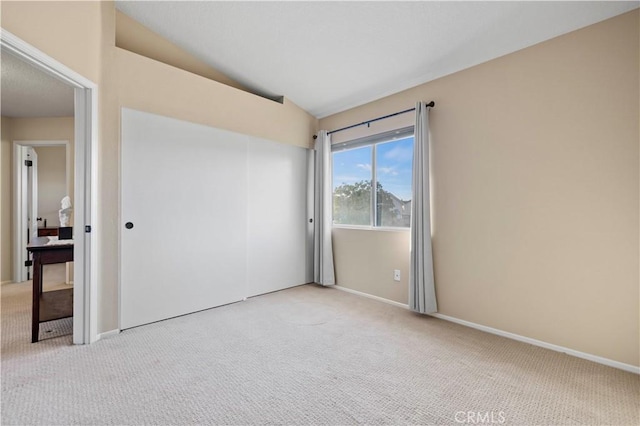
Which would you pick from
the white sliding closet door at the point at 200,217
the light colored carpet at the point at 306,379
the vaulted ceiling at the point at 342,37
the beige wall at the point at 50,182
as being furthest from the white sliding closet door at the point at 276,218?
the beige wall at the point at 50,182

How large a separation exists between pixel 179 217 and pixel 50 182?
15.6 ft

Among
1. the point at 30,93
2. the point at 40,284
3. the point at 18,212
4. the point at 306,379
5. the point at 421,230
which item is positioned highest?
the point at 30,93

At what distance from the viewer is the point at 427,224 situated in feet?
9.43

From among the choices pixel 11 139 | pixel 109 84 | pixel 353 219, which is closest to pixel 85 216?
pixel 109 84

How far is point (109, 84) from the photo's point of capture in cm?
245

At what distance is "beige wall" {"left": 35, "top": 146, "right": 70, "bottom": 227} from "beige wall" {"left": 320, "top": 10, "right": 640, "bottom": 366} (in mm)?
6763

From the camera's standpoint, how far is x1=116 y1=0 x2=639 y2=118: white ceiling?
2.13 m

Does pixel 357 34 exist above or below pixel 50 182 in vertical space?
above

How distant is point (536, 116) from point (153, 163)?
11.0 feet

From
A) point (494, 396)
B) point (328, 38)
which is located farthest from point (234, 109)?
point (494, 396)

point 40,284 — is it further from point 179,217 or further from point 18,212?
point 18,212

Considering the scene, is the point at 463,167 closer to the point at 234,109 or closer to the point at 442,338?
the point at 442,338

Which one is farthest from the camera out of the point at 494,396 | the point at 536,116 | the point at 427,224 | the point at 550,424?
the point at 427,224

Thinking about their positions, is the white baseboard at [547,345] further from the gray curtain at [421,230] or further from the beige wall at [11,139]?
the beige wall at [11,139]
